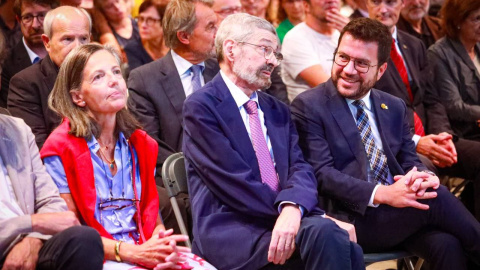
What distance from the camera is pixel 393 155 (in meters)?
3.69

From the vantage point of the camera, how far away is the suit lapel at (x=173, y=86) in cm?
422

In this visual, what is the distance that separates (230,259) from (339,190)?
26.4 inches

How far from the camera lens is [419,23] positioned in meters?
6.24

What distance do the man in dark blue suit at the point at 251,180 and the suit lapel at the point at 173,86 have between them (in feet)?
2.50

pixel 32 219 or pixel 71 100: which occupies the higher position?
pixel 71 100

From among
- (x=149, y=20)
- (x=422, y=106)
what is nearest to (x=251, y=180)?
(x=422, y=106)

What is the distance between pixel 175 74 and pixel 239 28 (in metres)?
0.89

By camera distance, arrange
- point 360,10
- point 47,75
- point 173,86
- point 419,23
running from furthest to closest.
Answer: point 419,23 → point 360,10 → point 173,86 → point 47,75

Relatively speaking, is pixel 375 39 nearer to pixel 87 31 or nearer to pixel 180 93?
pixel 180 93

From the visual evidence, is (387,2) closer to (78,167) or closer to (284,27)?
(284,27)

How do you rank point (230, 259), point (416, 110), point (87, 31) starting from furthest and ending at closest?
1. point (416, 110)
2. point (87, 31)
3. point (230, 259)

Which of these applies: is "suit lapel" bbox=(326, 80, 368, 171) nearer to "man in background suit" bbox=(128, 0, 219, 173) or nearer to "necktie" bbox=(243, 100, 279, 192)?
"necktie" bbox=(243, 100, 279, 192)

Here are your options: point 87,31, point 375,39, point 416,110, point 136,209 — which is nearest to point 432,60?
point 416,110

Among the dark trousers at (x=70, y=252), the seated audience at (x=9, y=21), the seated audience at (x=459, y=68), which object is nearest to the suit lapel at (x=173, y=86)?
the seated audience at (x=9, y=21)
